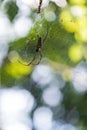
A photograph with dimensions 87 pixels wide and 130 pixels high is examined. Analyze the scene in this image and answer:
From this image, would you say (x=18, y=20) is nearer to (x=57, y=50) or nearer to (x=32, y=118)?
(x=57, y=50)

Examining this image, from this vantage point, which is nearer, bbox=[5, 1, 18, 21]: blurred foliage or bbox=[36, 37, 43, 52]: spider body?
bbox=[36, 37, 43, 52]: spider body

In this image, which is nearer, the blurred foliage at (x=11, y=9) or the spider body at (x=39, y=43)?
the spider body at (x=39, y=43)

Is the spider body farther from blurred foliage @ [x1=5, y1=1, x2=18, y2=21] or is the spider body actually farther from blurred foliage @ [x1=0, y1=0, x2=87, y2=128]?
blurred foliage @ [x1=5, y1=1, x2=18, y2=21]

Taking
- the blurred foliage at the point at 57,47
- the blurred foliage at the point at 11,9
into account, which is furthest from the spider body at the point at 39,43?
the blurred foliage at the point at 11,9

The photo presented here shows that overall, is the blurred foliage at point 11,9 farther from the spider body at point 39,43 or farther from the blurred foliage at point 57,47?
the spider body at point 39,43

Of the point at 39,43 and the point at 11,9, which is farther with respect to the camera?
the point at 11,9

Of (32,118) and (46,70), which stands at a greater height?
(46,70)

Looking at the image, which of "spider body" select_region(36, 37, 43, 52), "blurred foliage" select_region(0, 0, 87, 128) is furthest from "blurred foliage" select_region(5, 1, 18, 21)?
"spider body" select_region(36, 37, 43, 52)

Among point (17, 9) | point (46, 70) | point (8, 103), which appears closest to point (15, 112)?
point (8, 103)
